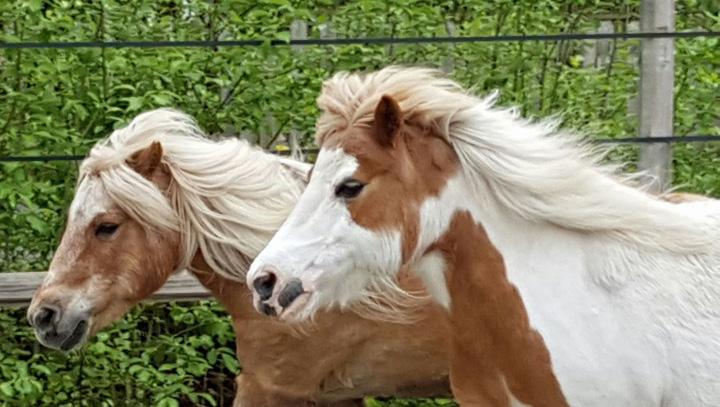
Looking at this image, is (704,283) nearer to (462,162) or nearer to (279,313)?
(462,162)

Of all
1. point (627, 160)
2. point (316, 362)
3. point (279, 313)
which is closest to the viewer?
point (279, 313)

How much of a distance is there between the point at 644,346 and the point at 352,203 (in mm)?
867

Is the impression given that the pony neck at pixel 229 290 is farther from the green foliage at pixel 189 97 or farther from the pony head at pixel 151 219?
the green foliage at pixel 189 97

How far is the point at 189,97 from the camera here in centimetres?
689

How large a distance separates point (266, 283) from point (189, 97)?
295 cm

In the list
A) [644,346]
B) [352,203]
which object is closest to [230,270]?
[352,203]

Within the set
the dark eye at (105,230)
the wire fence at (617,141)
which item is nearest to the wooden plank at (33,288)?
the wire fence at (617,141)

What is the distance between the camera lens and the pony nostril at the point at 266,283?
4062mm

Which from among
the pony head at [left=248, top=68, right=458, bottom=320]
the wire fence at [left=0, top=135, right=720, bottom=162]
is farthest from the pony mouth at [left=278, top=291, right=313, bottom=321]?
the wire fence at [left=0, top=135, right=720, bottom=162]

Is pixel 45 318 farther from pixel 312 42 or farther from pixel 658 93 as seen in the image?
pixel 658 93

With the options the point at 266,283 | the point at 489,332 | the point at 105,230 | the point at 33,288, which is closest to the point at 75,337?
the point at 105,230

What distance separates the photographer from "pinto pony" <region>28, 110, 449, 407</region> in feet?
17.6

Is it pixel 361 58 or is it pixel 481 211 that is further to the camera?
pixel 361 58

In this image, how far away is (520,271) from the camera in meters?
4.27
